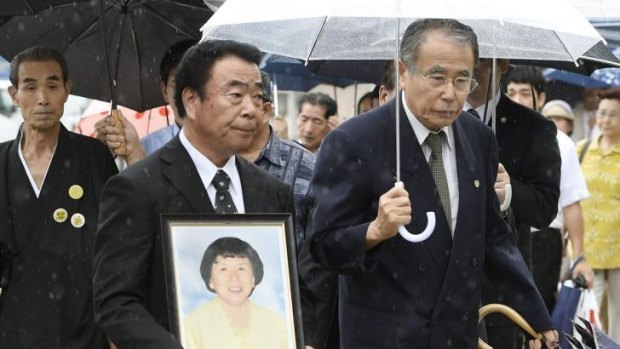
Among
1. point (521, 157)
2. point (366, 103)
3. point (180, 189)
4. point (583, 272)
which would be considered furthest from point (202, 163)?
point (366, 103)

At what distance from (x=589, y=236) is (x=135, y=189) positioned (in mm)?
A: 7998

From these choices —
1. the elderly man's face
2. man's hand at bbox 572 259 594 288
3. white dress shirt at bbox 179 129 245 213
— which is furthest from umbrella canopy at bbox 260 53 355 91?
white dress shirt at bbox 179 129 245 213

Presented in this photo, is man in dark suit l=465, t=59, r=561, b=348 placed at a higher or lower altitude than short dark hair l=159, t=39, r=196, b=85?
lower

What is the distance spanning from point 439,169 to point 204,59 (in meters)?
1.18

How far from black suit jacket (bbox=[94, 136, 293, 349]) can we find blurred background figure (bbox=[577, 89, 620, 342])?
7.55 m

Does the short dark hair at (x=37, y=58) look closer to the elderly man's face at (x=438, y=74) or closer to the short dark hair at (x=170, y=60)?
the short dark hair at (x=170, y=60)

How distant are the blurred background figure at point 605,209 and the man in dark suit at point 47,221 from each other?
19.3 feet

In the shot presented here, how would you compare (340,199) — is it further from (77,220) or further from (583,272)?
(583,272)

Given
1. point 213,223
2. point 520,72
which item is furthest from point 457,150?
point 520,72

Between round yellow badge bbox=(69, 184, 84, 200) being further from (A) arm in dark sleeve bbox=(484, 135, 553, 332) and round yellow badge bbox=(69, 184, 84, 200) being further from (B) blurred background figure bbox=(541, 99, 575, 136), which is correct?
(B) blurred background figure bbox=(541, 99, 575, 136)

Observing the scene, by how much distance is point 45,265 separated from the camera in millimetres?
7324

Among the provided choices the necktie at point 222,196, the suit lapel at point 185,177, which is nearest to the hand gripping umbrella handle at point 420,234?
the necktie at point 222,196

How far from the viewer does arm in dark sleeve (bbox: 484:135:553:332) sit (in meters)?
6.29

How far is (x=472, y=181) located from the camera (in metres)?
6.10
